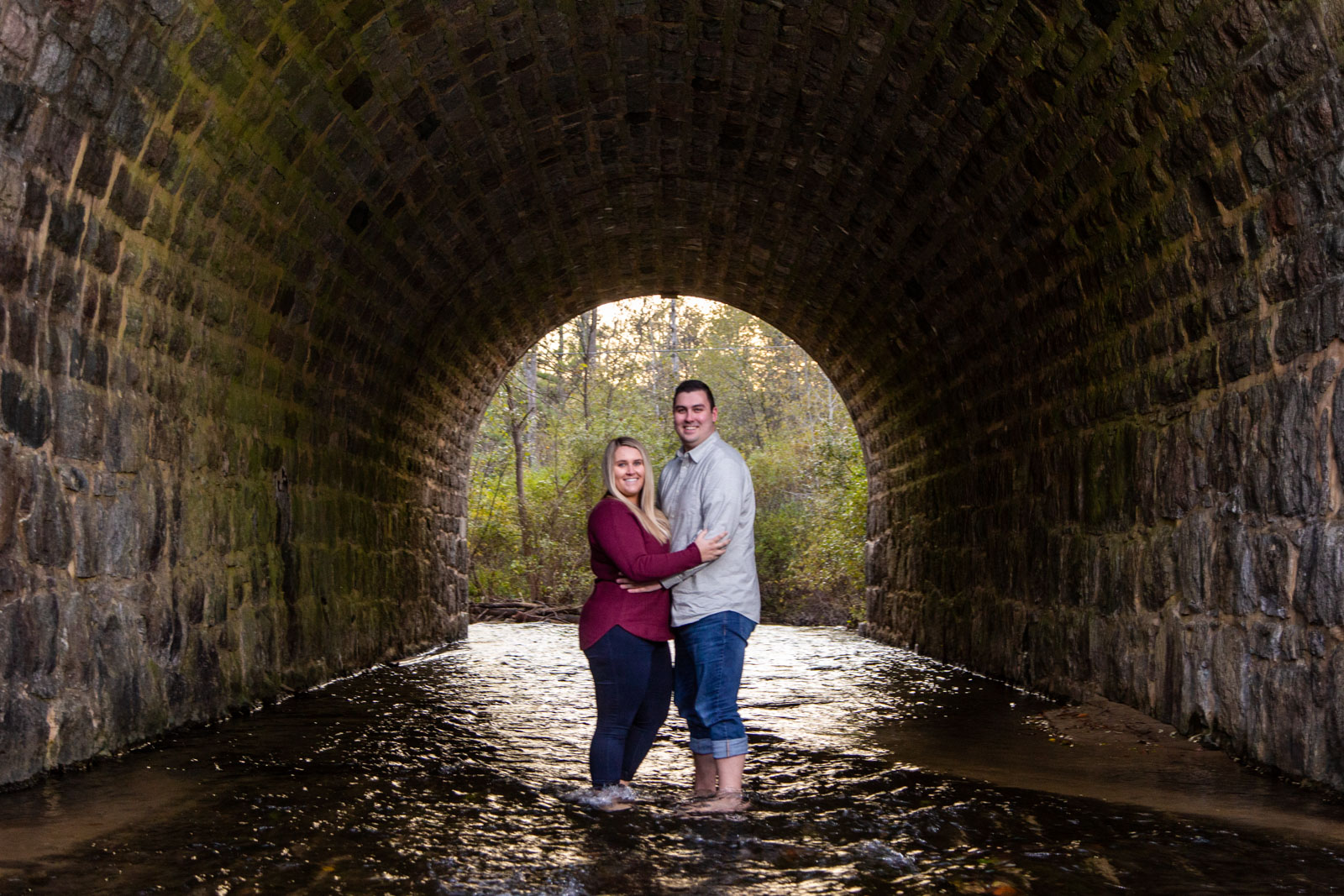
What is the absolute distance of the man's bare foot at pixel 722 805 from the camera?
445 centimetres

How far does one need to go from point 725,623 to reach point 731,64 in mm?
4253

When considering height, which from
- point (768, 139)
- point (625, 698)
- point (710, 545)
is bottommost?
point (625, 698)

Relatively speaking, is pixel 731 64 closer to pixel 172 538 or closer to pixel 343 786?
pixel 172 538

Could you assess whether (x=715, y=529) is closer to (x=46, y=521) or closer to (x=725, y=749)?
(x=725, y=749)

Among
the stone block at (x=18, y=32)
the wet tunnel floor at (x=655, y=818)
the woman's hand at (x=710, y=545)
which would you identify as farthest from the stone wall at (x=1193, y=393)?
the stone block at (x=18, y=32)

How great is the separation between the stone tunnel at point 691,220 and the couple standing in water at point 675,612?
2.25 meters

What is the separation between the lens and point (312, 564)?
870 cm

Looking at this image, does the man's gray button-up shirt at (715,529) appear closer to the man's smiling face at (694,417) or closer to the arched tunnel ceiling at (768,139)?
the man's smiling face at (694,417)

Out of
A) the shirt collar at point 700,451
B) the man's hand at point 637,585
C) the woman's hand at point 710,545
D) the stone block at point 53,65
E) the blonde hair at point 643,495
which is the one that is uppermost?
the stone block at point 53,65

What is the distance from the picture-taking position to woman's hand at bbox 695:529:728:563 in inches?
173

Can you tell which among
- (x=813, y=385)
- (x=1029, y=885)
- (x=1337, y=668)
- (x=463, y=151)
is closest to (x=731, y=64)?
(x=463, y=151)

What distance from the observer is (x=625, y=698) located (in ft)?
14.9

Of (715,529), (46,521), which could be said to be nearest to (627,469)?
(715,529)

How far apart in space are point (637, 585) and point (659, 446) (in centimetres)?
2055
